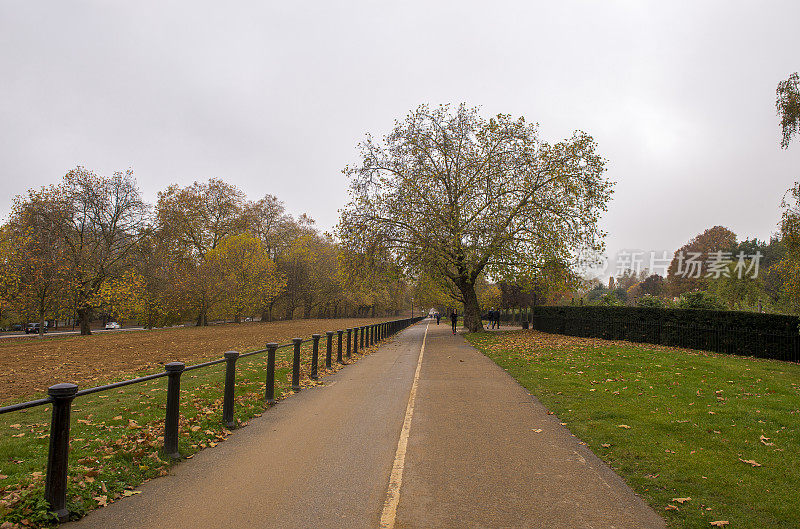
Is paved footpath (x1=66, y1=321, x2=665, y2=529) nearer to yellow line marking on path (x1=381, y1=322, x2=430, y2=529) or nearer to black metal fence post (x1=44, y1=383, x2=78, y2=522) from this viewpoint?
yellow line marking on path (x1=381, y1=322, x2=430, y2=529)

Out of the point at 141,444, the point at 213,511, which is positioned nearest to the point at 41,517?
the point at 213,511

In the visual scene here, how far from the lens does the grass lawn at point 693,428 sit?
13.2 feet

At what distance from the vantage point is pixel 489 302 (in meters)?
54.9

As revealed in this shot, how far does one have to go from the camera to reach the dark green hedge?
14.7 metres

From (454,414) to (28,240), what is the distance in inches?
1089

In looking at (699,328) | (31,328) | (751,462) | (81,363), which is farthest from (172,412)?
(31,328)

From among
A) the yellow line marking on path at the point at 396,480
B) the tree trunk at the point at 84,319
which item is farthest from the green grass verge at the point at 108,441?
the tree trunk at the point at 84,319

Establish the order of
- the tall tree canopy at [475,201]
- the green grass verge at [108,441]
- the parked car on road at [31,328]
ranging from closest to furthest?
the green grass verge at [108,441] → the tall tree canopy at [475,201] → the parked car on road at [31,328]

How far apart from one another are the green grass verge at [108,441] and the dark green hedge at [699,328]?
50.6 feet

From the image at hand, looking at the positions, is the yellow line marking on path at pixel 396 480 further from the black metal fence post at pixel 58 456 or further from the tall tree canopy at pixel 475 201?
the tall tree canopy at pixel 475 201

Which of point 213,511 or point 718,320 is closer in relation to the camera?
point 213,511

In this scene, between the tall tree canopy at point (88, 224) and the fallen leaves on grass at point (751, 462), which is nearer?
the fallen leaves on grass at point (751, 462)

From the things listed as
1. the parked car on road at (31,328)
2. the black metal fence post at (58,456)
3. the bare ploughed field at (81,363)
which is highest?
the black metal fence post at (58,456)

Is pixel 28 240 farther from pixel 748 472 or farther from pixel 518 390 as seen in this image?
pixel 748 472
